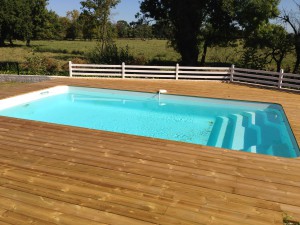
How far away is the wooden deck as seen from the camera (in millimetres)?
4164

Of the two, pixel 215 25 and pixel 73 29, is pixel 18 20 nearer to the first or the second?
pixel 73 29

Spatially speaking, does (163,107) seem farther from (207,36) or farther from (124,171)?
(207,36)

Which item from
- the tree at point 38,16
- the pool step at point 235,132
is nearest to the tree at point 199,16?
the pool step at point 235,132

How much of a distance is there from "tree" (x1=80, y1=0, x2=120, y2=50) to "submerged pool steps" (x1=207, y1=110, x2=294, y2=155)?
17179 mm

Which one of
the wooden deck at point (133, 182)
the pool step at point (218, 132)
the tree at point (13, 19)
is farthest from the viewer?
the tree at point (13, 19)

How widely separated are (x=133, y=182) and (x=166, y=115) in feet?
22.7

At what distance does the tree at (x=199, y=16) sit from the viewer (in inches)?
703

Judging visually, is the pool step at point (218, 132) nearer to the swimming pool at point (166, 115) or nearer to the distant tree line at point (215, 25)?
the swimming pool at point (166, 115)

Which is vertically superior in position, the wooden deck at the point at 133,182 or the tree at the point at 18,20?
the tree at the point at 18,20

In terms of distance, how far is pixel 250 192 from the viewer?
4809mm

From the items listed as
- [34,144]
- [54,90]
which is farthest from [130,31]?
[34,144]

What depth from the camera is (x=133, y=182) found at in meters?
5.08

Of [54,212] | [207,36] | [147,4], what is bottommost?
[54,212]

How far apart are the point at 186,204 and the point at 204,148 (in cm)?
239
